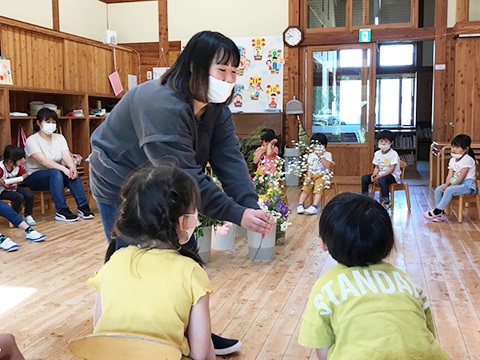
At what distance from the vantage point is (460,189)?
17.1 feet

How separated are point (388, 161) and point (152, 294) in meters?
4.96

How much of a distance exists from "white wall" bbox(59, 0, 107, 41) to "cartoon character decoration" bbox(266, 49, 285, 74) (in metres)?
2.76

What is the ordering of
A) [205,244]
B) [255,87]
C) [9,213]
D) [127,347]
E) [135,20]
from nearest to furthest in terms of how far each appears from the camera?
[127,347] < [205,244] < [9,213] < [255,87] < [135,20]

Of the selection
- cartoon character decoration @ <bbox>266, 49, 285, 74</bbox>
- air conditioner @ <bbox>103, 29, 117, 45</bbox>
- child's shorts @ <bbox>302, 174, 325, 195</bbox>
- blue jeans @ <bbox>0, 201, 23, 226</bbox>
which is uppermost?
air conditioner @ <bbox>103, 29, 117, 45</bbox>

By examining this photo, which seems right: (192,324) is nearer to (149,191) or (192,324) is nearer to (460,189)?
(149,191)

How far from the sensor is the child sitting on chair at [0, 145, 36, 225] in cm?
521

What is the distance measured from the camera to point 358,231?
1.36m

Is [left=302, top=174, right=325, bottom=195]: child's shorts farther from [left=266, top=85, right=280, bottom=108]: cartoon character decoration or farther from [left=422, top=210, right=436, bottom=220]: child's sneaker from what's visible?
[left=266, top=85, right=280, bottom=108]: cartoon character decoration

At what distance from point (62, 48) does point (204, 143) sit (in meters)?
5.54

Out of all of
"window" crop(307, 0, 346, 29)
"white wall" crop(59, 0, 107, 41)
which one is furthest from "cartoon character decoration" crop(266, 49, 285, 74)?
"white wall" crop(59, 0, 107, 41)

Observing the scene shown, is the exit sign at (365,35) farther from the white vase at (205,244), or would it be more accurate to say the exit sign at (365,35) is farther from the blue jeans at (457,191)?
the white vase at (205,244)

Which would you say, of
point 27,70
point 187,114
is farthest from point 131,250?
point 27,70

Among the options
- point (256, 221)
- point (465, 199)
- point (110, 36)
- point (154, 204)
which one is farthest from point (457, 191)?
point (110, 36)

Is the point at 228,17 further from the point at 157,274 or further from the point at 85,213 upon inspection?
the point at 157,274
